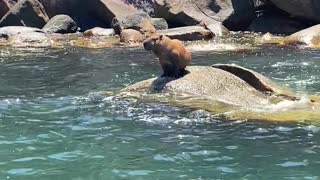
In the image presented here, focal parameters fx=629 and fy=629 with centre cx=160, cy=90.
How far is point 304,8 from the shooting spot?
82.1 feet

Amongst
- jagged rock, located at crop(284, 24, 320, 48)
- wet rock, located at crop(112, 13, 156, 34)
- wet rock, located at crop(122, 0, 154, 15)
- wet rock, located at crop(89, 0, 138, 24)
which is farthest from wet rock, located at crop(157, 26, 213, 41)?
wet rock, located at crop(122, 0, 154, 15)

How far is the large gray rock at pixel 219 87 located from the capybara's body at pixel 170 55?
168 millimetres

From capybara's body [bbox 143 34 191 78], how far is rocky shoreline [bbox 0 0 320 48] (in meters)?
10.2

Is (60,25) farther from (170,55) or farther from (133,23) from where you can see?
(170,55)

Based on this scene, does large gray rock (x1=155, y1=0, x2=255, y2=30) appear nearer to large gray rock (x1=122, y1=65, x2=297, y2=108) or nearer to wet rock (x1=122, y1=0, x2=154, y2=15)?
wet rock (x1=122, y1=0, x2=154, y2=15)

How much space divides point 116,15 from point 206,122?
60.4 ft

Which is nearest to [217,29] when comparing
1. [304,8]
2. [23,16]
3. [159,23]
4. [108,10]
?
[159,23]

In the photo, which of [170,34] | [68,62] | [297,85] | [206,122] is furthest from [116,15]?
[206,122]

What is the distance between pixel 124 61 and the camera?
18703 millimetres

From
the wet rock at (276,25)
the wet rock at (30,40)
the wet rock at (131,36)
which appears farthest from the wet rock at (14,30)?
the wet rock at (276,25)

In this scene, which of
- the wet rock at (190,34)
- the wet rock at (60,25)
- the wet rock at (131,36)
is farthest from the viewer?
the wet rock at (60,25)

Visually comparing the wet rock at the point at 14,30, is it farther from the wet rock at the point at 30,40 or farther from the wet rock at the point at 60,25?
the wet rock at the point at 60,25

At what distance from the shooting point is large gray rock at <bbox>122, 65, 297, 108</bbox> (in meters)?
11.1

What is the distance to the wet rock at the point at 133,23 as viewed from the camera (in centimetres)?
2495
